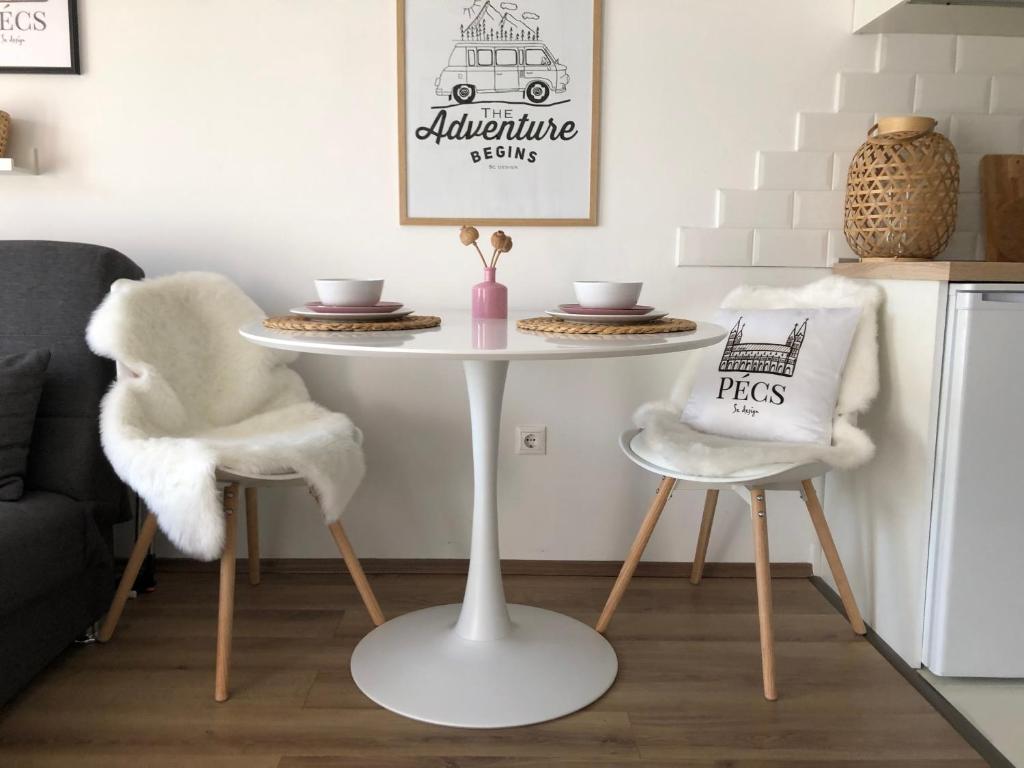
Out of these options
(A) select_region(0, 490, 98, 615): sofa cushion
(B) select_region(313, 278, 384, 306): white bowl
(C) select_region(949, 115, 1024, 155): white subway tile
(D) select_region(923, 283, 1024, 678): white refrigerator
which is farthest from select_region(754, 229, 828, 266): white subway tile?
(A) select_region(0, 490, 98, 615): sofa cushion

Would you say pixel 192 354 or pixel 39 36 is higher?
pixel 39 36

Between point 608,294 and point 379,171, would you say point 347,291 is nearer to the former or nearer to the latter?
point 608,294

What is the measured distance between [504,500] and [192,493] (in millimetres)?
968

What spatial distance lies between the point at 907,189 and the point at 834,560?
0.91 meters

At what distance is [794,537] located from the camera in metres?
2.31

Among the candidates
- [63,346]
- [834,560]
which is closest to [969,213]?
[834,560]

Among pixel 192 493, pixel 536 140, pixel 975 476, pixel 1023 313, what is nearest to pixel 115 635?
pixel 192 493

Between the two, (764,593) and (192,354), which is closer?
(764,593)

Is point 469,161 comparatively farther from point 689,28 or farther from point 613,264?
point 689,28

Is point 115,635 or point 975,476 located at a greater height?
point 975,476

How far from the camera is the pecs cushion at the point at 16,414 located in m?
1.65

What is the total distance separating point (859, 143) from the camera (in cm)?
214

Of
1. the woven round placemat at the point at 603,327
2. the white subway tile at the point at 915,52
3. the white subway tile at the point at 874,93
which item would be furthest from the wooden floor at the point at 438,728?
the white subway tile at the point at 915,52

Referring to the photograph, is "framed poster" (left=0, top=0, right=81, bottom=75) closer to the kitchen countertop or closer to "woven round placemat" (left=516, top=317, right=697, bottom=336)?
"woven round placemat" (left=516, top=317, right=697, bottom=336)
